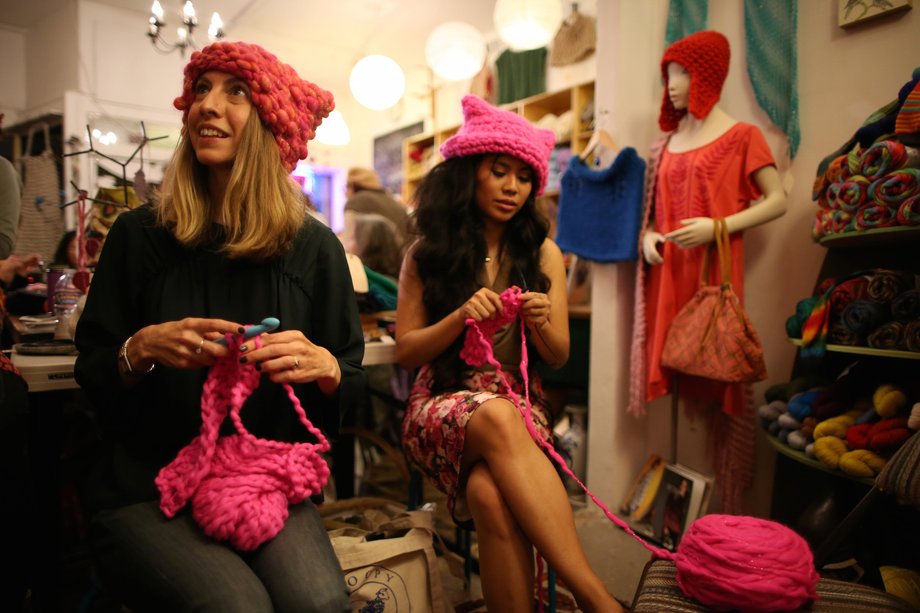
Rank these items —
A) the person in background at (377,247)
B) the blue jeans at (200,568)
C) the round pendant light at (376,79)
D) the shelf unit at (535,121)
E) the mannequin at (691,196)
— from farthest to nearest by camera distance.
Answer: the round pendant light at (376,79) → the shelf unit at (535,121) → the person in background at (377,247) → the mannequin at (691,196) → the blue jeans at (200,568)

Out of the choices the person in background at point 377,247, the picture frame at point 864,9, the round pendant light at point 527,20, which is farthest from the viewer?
the round pendant light at point 527,20

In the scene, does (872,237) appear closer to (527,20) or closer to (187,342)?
(187,342)

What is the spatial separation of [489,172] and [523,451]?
84 centimetres

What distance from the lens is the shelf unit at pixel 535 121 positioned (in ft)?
13.1

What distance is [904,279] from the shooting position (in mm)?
1539

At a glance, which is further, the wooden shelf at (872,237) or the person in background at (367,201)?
the person in background at (367,201)

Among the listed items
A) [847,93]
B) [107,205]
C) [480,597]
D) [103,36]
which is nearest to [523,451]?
[480,597]

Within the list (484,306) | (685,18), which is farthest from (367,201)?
(484,306)

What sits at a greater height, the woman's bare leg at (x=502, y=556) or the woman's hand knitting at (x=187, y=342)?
the woman's hand knitting at (x=187, y=342)

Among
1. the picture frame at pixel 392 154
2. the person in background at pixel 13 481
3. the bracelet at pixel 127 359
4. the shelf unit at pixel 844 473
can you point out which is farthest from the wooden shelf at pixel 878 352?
the picture frame at pixel 392 154

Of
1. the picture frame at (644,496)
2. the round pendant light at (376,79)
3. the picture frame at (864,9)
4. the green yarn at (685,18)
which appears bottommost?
the picture frame at (644,496)

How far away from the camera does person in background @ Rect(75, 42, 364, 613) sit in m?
0.96

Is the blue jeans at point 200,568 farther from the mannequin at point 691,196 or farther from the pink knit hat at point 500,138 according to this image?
the mannequin at point 691,196

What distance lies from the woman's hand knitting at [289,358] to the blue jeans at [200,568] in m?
0.29
